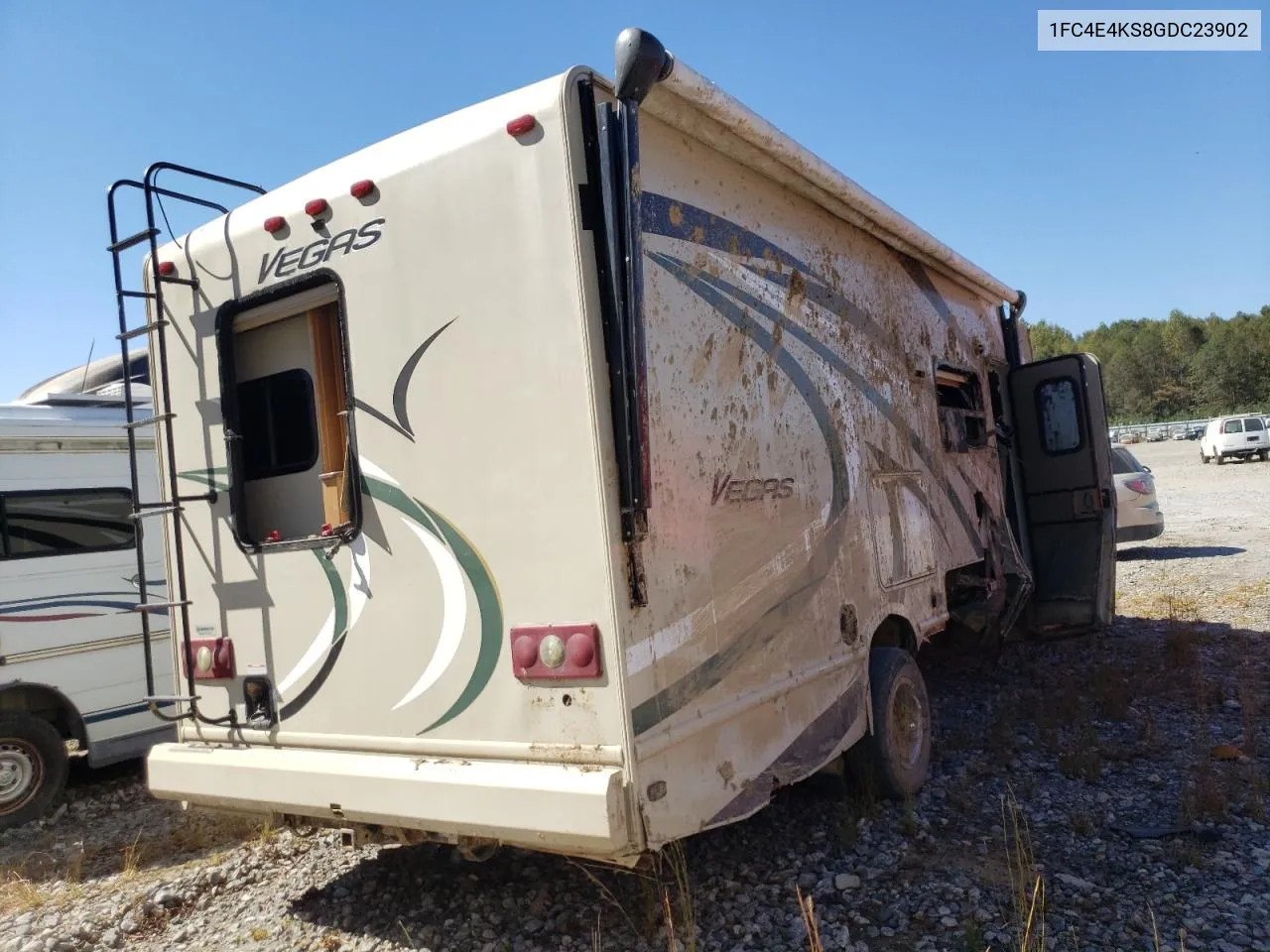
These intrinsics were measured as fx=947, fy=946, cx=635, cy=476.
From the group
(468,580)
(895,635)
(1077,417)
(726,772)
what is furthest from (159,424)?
(1077,417)

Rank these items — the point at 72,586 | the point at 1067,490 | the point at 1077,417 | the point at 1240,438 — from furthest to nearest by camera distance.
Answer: the point at 1240,438 < the point at 1067,490 < the point at 1077,417 < the point at 72,586

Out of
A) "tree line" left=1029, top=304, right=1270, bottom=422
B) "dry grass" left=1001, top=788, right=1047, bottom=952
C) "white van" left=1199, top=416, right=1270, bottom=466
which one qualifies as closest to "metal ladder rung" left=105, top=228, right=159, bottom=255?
"dry grass" left=1001, top=788, right=1047, bottom=952

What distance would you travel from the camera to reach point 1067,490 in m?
7.37

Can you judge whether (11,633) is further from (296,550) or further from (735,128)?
(735,128)

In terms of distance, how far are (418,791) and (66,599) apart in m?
4.76

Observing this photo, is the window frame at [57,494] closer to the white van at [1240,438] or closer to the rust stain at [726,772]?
the rust stain at [726,772]

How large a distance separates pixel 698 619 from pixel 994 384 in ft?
16.5

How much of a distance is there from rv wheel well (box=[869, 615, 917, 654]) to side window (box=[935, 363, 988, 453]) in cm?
146

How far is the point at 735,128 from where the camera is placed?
151 inches

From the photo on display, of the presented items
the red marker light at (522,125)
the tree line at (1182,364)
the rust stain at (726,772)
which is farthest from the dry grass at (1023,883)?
the tree line at (1182,364)

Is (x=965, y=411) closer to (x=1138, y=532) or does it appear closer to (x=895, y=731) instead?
(x=895, y=731)

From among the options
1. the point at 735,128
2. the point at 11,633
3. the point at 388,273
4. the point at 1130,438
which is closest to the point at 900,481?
the point at 735,128

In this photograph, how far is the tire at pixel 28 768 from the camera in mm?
6309

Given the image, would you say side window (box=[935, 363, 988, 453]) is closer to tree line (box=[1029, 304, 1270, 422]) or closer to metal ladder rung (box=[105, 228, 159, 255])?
metal ladder rung (box=[105, 228, 159, 255])
